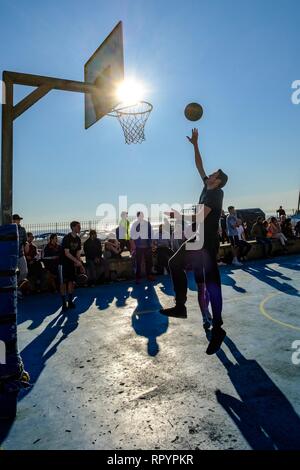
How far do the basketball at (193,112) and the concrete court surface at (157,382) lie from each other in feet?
12.5

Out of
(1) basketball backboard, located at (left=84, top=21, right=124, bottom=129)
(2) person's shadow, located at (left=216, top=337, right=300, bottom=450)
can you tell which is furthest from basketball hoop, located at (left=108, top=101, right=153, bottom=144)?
(2) person's shadow, located at (left=216, top=337, right=300, bottom=450)

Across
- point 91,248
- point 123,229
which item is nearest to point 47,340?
point 91,248

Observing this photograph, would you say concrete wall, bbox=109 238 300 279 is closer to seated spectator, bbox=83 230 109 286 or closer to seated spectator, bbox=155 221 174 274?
seated spectator, bbox=83 230 109 286

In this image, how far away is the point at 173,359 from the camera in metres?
4.41

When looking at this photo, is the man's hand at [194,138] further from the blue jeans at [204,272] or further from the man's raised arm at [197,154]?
the blue jeans at [204,272]

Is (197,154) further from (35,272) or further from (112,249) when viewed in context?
(112,249)

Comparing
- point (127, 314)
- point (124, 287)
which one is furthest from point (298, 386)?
point (124, 287)

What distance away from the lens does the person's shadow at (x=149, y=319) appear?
209 inches

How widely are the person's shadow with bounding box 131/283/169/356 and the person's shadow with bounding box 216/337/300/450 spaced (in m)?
1.38

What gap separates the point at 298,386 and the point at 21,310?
6798 millimetres

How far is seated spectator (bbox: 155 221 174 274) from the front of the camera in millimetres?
12156

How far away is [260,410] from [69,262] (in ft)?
18.5

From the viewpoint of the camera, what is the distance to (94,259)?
1101 cm
